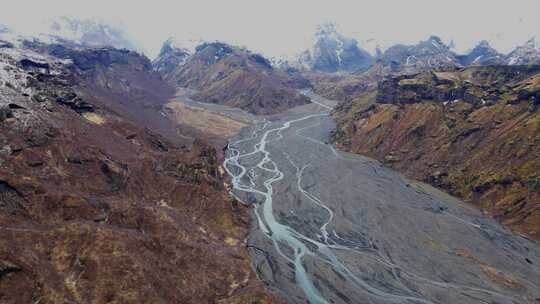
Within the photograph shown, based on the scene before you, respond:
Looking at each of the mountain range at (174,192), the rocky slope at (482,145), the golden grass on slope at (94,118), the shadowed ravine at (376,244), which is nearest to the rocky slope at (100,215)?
the mountain range at (174,192)

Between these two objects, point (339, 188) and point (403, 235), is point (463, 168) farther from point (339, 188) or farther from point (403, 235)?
point (403, 235)

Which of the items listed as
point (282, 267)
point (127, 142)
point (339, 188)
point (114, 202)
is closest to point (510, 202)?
point (339, 188)

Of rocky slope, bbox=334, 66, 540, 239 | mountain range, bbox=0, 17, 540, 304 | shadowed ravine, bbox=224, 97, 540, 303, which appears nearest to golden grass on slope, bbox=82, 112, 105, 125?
mountain range, bbox=0, 17, 540, 304

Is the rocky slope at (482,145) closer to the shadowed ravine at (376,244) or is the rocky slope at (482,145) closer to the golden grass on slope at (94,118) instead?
the shadowed ravine at (376,244)

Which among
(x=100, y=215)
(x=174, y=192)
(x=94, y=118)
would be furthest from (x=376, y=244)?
(x=94, y=118)

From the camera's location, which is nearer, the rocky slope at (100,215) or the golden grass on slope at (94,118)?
the rocky slope at (100,215)

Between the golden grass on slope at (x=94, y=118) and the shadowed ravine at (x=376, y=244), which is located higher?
the shadowed ravine at (x=376, y=244)
